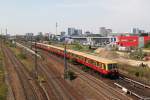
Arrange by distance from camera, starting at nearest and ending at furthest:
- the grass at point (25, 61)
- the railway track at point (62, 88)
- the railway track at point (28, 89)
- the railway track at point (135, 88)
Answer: the railway track at point (135, 88)
the railway track at point (62, 88)
the railway track at point (28, 89)
the grass at point (25, 61)

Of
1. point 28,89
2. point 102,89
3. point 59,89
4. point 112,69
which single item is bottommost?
point 28,89

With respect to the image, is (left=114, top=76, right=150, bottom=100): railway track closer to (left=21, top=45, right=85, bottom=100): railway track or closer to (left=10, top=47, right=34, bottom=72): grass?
(left=21, top=45, right=85, bottom=100): railway track

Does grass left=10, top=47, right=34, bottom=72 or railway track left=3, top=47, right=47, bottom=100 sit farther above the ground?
grass left=10, top=47, right=34, bottom=72

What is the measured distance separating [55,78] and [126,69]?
13.3m

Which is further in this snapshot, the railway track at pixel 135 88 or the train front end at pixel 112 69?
the train front end at pixel 112 69

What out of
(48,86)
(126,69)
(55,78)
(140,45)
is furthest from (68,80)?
(140,45)

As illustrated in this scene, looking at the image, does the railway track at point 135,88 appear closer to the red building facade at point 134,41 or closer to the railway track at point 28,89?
the railway track at point 28,89

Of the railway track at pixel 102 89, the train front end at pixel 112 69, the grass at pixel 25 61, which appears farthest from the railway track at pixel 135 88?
the grass at pixel 25 61

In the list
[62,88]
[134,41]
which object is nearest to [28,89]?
[62,88]

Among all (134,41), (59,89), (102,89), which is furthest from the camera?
(134,41)

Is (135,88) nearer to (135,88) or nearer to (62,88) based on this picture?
(135,88)

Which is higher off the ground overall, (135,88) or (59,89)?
(135,88)

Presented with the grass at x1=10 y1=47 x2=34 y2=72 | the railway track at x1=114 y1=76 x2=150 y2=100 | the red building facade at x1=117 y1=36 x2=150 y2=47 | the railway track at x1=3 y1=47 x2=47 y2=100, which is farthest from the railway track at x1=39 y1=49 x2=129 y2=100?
the red building facade at x1=117 y1=36 x2=150 y2=47

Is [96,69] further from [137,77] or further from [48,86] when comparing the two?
[48,86]
